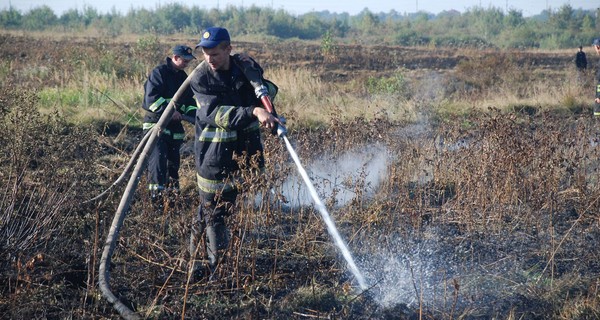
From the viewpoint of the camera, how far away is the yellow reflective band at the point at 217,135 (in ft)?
13.7

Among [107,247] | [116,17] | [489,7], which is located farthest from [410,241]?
[489,7]

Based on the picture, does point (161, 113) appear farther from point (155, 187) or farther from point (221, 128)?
point (221, 128)

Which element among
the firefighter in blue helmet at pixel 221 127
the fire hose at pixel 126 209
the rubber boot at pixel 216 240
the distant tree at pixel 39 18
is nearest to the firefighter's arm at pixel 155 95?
the fire hose at pixel 126 209

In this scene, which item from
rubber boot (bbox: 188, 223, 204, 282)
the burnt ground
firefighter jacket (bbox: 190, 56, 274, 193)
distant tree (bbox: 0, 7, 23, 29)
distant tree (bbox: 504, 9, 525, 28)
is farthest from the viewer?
distant tree (bbox: 504, 9, 525, 28)

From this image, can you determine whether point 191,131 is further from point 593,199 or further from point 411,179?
point 593,199

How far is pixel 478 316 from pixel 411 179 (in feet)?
8.99

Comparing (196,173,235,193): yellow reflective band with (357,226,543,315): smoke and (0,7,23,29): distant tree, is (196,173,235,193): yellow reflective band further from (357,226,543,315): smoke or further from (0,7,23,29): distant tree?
(0,7,23,29): distant tree

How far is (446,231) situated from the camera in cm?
541

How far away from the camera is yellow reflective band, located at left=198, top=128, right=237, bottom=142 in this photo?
4164mm

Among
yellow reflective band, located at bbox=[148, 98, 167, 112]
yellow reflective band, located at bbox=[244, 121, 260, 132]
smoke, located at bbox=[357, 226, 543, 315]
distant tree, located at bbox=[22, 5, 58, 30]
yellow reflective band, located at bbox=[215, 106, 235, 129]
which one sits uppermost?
distant tree, located at bbox=[22, 5, 58, 30]

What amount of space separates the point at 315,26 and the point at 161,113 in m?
45.2

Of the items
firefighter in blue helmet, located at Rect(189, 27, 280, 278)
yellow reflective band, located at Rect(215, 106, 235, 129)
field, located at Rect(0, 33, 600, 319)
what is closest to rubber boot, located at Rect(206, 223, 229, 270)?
firefighter in blue helmet, located at Rect(189, 27, 280, 278)

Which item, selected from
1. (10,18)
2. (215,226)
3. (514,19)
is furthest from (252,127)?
(514,19)

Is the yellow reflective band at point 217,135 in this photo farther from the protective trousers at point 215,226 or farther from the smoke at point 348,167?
the smoke at point 348,167
